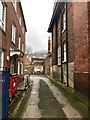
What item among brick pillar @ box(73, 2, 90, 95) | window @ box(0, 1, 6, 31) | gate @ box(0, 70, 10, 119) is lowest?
gate @ box(0, 70, 10, 119)

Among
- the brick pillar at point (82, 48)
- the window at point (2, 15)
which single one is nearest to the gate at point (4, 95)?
the brick pillar at point (82, 48)

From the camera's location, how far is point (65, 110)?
7.38 metres

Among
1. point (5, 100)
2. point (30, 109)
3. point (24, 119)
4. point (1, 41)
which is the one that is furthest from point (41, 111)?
point (1, 41)

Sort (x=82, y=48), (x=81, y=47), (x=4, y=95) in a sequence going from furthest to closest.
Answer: (x=81, y=47)
(x=82, y=48)
(x=4, y=95)

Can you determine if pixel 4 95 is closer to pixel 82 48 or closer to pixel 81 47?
pixel 82 48

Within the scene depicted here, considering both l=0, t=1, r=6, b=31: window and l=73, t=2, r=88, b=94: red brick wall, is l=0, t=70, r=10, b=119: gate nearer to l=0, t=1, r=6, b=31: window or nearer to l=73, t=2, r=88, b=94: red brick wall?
l=73, t=2, r=88, b=94: red brick wall

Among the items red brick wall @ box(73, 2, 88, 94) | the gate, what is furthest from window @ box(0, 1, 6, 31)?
the gate

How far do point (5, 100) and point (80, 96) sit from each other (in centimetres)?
489

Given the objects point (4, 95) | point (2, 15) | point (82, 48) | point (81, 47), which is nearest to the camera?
point (4, 95)

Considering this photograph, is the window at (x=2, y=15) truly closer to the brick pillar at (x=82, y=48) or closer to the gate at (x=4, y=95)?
the brick pillar at (x=82, y=48)

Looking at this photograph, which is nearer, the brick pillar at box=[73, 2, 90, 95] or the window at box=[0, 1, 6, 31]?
the brick pillar at box=[73, 2, 90, 95]

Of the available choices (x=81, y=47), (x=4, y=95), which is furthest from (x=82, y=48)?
(x=4, y=95)

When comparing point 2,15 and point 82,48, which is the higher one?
point 2,15

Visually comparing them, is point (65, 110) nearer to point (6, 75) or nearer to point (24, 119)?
point (24, 119)
